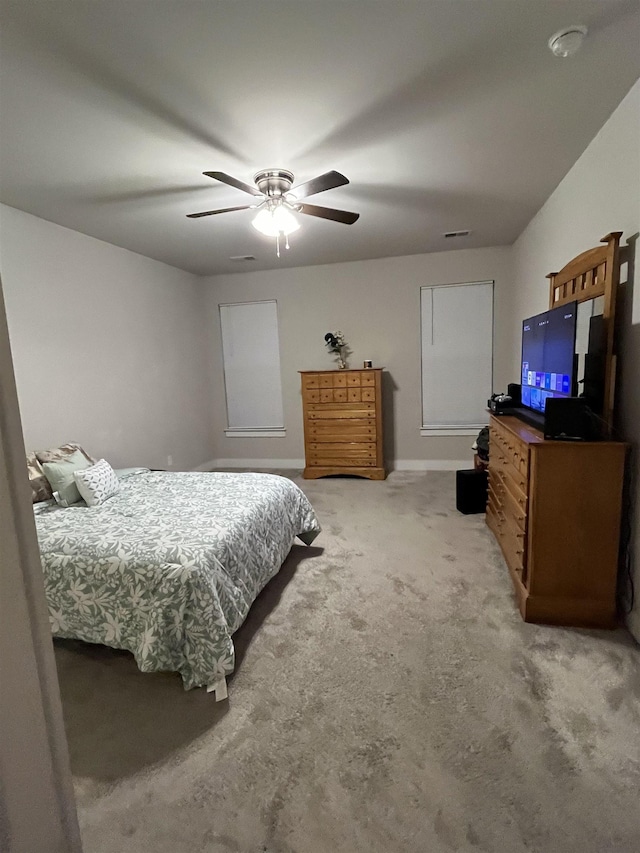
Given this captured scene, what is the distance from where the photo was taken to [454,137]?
7.96 feet

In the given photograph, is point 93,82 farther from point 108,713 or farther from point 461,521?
point 461,521

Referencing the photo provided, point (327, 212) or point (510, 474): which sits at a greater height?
point (327, 212)

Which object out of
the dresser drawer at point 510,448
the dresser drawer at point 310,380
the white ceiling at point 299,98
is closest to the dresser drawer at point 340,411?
the dresser drawer at point 310,380

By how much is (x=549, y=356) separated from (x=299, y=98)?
2008 mm

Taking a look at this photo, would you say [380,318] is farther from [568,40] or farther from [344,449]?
[568,40]

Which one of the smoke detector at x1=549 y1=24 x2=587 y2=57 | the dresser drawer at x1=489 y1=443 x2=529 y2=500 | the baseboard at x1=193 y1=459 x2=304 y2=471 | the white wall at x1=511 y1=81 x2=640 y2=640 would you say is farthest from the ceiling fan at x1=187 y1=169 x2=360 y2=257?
the baseboard at x1=193 y1=459 x2=304 y2=471

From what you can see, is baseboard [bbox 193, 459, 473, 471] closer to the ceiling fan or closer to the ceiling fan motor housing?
the ceiling fan

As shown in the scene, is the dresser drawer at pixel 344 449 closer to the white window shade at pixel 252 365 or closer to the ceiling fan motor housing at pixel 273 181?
the white window shade at pixel 252 365

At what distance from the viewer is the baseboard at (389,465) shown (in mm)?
5355

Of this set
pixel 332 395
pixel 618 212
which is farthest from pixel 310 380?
pixel 618 212

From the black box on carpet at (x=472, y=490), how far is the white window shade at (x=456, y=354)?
1564 mm

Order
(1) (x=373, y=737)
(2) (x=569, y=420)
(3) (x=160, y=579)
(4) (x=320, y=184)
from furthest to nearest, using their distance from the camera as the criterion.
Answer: (4) (x=320, y=184) < (2) (x=569, y=420) < (3) (x=160, y=579) < (1) (x=373, y=737)

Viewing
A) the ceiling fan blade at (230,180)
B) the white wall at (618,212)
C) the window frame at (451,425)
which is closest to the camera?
the white wall at (618,212)

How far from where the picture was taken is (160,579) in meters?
1.92
